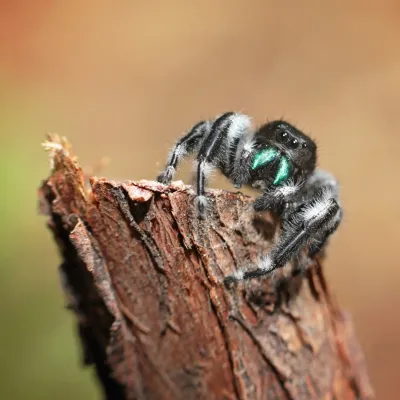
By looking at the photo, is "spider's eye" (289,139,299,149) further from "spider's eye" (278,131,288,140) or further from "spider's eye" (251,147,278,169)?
"spider's eye" (251,147,278,169)

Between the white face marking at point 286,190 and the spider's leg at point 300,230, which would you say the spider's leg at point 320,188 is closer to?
the spider's leg at point 300,230

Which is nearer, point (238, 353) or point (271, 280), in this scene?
point (238, 353)

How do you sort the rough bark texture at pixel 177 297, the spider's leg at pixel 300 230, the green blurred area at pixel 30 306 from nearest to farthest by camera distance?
the rough bark texture at pixel 177 297, the spider's leg at pixel 300 230, the green blurred area at pixel 30 306

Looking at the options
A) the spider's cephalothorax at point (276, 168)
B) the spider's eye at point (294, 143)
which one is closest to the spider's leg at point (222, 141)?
the spider's cephalothorax at point (276, 168)

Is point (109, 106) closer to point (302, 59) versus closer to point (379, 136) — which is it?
point (302, 59)

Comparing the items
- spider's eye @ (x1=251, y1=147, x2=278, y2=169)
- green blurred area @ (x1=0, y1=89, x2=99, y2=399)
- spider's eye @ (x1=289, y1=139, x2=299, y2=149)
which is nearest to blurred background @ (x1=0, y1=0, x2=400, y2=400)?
green blurred area @ (x1=0, y1=89, x2=99, y2=399)

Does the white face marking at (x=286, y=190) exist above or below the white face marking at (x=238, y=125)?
below

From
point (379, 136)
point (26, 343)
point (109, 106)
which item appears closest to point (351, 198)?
point (379, 136)
